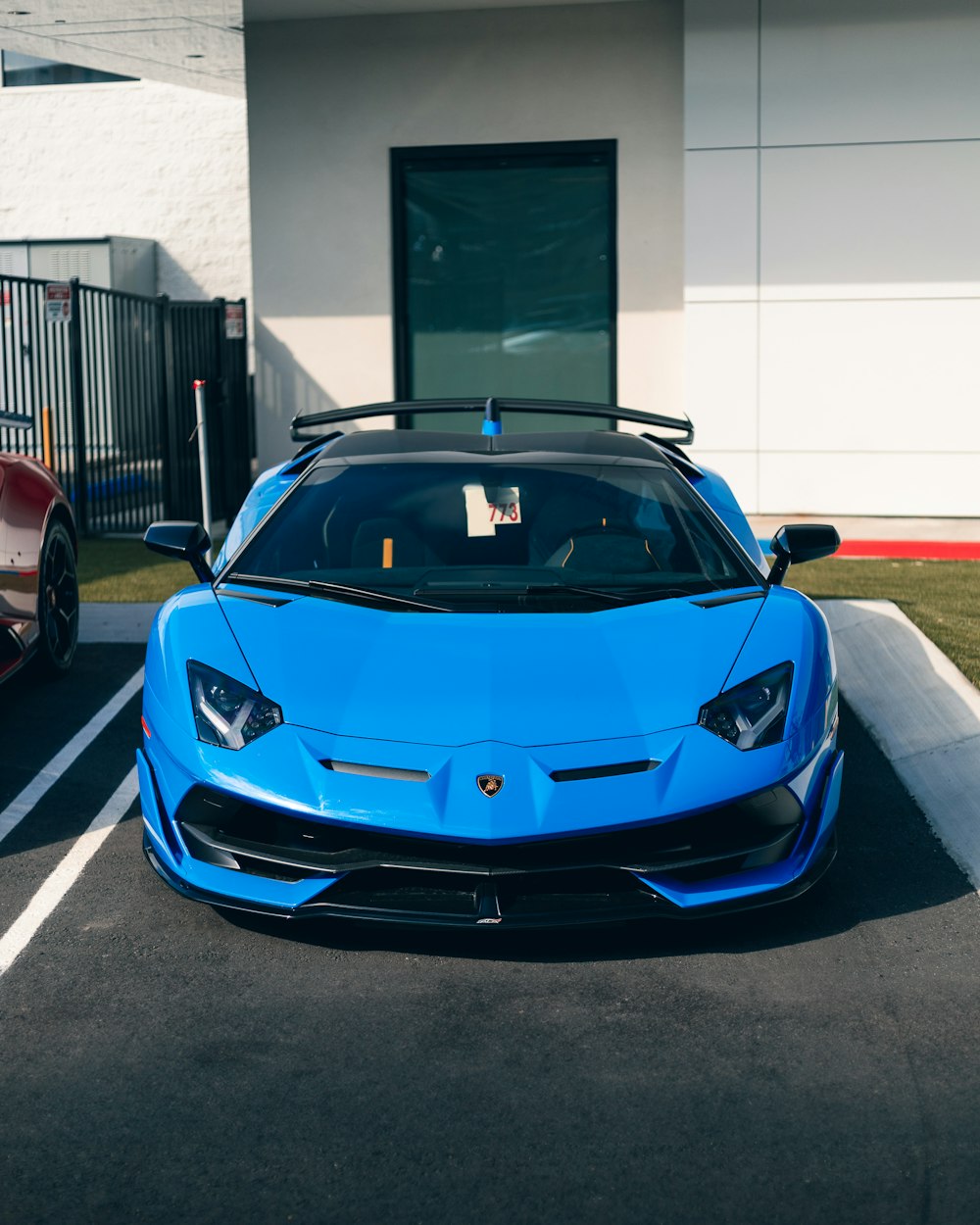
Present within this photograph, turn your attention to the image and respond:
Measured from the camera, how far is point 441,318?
594 inches

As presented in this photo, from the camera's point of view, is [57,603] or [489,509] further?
[57,603]

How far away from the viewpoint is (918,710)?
6.29m

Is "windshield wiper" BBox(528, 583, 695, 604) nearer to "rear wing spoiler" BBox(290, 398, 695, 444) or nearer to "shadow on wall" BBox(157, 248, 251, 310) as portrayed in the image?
"rear wing spoiler" BBox(290, 398, 695, 444)

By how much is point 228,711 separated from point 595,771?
1028 mm

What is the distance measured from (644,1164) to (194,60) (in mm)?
14551

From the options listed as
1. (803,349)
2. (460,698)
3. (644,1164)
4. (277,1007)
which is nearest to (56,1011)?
(277,1007)

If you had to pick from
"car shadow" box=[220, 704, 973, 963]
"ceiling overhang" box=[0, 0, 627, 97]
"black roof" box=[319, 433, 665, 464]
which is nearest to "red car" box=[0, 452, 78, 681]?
"black roof" box=[319, 433, 665, 464]

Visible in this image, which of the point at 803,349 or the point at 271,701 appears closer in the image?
the point at 271,701

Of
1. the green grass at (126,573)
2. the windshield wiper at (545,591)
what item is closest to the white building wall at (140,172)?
the green grass at (126,573)

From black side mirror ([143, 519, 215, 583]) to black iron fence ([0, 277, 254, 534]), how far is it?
839 cm

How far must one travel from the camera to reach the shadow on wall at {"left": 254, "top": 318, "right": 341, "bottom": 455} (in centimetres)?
1505

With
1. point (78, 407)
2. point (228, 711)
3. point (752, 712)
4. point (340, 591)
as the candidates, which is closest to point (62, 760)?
point (340, 591)

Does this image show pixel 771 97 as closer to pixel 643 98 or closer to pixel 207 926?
pixel 643 98

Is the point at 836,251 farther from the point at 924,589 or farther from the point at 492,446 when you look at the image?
the point at 492,446
